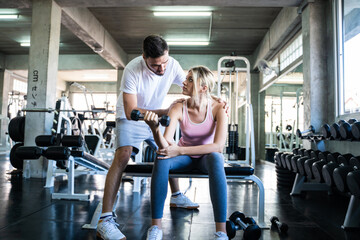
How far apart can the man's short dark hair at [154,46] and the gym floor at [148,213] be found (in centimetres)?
99

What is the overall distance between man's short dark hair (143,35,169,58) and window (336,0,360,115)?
7.04ft

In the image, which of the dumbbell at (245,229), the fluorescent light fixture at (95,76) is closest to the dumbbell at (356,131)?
the dumbbell at (245,229)

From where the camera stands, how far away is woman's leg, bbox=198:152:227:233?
137 cm

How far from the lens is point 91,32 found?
543 centimetres

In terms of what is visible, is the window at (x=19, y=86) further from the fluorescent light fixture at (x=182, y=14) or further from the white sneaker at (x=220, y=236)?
the white sneaker at (x=220, y=236)

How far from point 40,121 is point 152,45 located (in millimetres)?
2865

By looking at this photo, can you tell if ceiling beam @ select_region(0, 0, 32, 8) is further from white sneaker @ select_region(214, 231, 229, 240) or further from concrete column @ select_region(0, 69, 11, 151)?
concrete column @ select_region(0, 69, 11, 151)

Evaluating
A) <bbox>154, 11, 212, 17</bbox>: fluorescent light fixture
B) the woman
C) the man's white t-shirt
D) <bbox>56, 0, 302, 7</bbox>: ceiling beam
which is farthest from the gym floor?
<bbox>154, 11, 212, 17</bbox>: fluorescent light fixture

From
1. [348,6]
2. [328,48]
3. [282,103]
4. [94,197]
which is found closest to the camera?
[94,197]

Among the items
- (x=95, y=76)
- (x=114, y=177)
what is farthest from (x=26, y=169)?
(x=95, y=76)

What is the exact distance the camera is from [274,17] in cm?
534

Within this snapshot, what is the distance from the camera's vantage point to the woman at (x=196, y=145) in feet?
4.53

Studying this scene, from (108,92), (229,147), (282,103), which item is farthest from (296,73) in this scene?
(108,92)

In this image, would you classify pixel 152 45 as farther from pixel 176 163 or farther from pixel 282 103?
pixel 282 103
